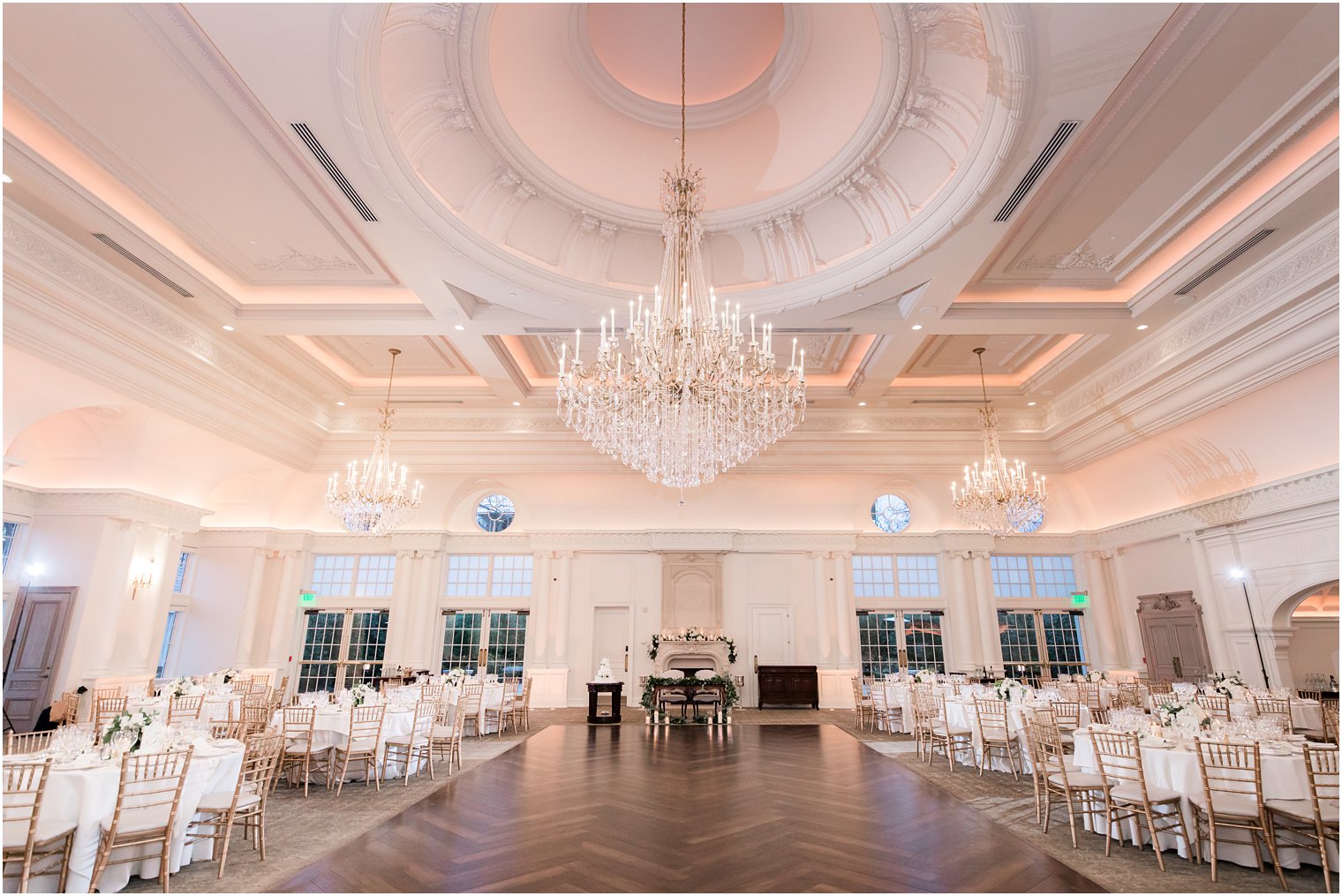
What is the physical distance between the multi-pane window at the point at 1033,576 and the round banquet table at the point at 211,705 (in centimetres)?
1426

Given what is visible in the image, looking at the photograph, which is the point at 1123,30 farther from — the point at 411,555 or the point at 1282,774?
the point at 411,555

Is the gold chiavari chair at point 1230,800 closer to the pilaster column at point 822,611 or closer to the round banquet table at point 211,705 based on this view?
the pilaster column at point 822,611

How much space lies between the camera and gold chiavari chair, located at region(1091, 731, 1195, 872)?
4.64 meters

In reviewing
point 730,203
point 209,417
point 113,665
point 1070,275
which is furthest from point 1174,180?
point 113,665

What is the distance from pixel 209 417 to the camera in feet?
35.0

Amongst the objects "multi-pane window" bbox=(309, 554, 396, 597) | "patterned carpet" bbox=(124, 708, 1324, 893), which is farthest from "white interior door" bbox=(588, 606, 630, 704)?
"patterned carpet" bbox=(124, 708, 1324, 893)

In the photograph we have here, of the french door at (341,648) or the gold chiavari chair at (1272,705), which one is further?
the french door at (341,648)

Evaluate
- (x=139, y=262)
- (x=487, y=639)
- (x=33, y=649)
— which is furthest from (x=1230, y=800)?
(x=33, y=649)

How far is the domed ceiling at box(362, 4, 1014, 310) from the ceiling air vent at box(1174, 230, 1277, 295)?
3507 millimetres

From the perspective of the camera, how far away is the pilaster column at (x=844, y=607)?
46.0 ft

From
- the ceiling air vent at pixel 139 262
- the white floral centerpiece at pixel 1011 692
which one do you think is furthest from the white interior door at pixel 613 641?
the ceiling air vent at pixel 139 262

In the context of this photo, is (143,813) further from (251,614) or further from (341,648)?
(251,614)

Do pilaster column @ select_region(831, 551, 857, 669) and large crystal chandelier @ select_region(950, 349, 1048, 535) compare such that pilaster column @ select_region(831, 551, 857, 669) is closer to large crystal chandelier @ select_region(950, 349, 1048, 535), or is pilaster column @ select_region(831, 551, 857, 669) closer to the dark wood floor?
large crystal chandelier @ select_region(950, 349, 1048, 535)

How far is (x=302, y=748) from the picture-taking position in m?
6.73
